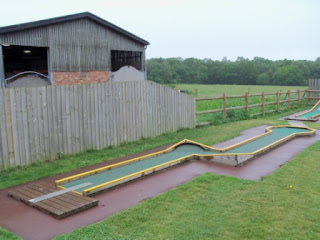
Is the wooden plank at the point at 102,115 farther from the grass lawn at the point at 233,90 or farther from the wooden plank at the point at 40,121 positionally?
the grass lawn at the point at 233,90

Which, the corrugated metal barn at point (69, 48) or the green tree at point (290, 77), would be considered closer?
the corrugated metal barn at point (69, 48)

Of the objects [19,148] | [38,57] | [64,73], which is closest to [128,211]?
[19,148]

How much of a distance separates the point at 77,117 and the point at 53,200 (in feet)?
11.4

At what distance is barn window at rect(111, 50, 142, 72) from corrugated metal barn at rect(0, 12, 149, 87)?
0.35 meters

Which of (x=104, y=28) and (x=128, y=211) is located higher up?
(x=104, y=28)

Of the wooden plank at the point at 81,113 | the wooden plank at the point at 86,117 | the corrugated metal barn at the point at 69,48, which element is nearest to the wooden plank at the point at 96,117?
the wooden plank at the point at 86,117

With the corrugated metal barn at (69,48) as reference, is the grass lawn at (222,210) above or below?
below

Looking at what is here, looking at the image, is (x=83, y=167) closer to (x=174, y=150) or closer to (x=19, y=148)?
(x=19, y=148)

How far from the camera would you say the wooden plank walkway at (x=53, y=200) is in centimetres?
511

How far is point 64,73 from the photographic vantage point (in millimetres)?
18219

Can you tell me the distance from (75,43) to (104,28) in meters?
2.19

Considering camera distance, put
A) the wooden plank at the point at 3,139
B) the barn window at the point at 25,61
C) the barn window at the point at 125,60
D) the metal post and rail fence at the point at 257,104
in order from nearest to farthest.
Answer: the wooden plank at the point at 3,139 → the metal post and rail fence at the point at 257,104 → the barn window at the point at 25,61 → the barn window at the point at 125,60

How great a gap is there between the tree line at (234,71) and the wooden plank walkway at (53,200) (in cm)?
5765

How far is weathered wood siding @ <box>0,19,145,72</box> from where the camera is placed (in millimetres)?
16469
